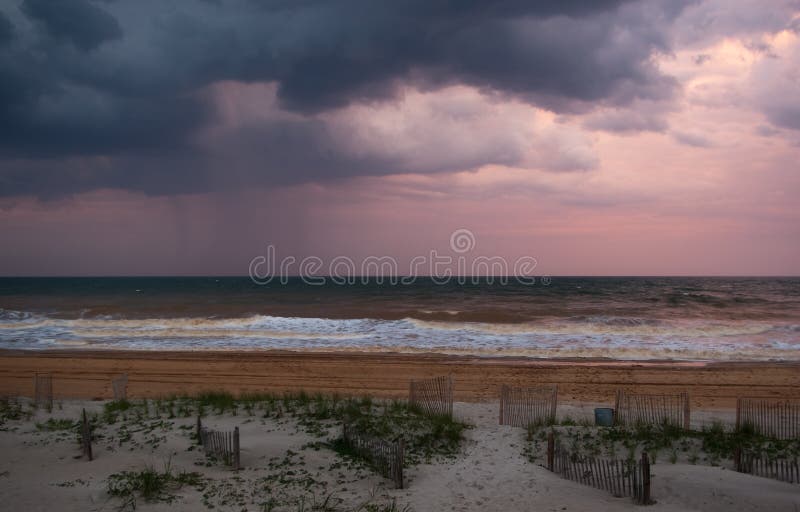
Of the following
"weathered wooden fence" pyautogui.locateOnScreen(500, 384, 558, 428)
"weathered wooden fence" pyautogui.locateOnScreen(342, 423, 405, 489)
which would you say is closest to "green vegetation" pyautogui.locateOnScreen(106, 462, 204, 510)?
"weathered wooden fence" pyautogui.locateOnScreen(342, 423, 405, 489)

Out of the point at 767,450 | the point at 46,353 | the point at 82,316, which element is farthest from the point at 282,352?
the point at 82,316

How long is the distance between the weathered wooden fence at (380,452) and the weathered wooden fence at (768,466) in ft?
20.9

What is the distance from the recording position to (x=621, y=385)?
63.9 feet

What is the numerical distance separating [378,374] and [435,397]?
320 inches

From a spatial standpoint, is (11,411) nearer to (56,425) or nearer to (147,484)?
(56,425)

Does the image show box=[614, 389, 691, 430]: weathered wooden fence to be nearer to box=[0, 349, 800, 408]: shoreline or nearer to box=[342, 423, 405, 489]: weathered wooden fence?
box=[0, 349, 800, 408]: shoreline

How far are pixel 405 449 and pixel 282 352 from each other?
55.2 feet

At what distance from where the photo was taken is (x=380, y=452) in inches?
392

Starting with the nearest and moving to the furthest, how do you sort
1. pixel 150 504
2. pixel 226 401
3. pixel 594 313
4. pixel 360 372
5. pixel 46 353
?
pixel 150 504, pixel 226 401, pixel 360 372, pixel 46 353, pixel 594 313

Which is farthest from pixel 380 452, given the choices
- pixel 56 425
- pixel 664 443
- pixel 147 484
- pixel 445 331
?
pixel 445 331

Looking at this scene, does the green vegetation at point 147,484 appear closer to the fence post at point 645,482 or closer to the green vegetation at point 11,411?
the green vegetation at point 11,411

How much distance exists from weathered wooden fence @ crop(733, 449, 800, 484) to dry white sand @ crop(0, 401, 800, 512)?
425 millimetres

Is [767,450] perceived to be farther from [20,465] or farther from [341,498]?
[20,465]

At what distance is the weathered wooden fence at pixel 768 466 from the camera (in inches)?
371
